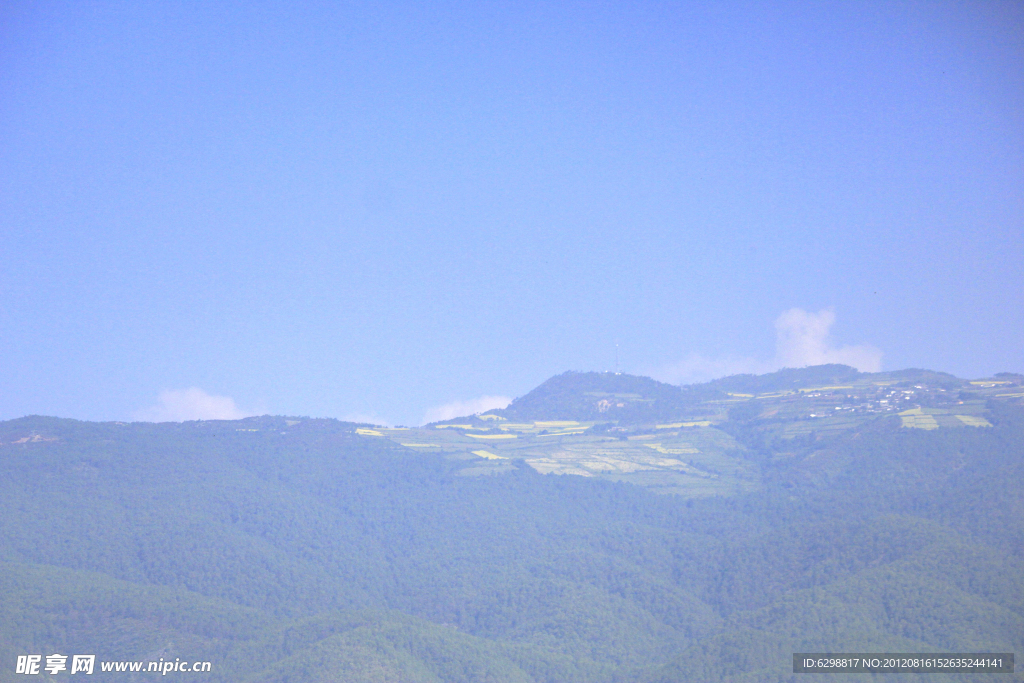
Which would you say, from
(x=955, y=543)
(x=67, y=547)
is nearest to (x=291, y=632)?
(x=67, y=547)

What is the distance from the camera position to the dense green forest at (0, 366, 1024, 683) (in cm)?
12000

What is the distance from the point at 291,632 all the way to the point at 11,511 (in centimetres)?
6491

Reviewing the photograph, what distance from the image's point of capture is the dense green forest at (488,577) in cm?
12000

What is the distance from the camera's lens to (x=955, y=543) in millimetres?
140875

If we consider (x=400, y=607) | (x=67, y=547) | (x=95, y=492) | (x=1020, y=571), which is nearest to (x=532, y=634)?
(x=400, y=607)

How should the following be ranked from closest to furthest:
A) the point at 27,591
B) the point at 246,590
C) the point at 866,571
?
the point at 27,591, the point at 866,571, the point at 246,590

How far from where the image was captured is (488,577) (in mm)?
165000

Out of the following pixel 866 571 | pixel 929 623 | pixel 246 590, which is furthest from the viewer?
pixel 246 590

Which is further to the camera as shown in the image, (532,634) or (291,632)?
(532,634)

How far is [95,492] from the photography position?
17975 centimetres

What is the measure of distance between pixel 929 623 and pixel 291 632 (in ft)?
Answer: 250

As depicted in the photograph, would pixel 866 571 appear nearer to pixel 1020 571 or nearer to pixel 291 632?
pixel 1020 571

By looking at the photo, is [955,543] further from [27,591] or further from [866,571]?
[27,591]

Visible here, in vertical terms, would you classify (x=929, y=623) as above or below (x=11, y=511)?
below
